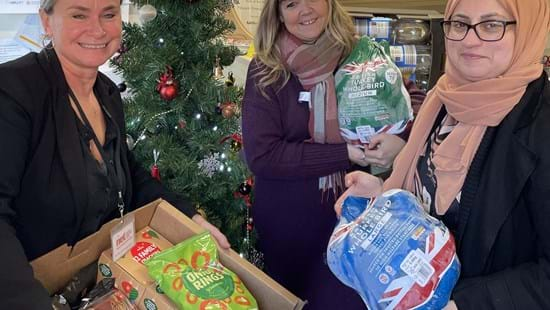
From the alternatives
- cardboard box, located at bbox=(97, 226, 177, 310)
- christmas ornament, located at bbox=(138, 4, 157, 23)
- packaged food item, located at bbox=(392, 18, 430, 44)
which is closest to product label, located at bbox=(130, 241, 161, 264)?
cardboard box, located at bbox=(97, 226, 177, 310)

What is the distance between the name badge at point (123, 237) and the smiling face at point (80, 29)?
0.48 meters

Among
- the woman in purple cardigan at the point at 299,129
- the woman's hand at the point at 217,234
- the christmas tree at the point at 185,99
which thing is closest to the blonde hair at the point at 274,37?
the woman in purple cardigan at the point at 299,129

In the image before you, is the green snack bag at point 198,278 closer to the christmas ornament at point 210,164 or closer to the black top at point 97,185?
the black top at point 97,185

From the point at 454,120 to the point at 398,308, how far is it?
1.71 feet

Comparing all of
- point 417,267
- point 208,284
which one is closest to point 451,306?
point 417,267

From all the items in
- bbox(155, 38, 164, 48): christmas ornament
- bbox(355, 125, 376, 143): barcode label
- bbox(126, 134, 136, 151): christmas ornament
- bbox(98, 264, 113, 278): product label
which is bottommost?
bbox(98, 264, 113, 278): product label

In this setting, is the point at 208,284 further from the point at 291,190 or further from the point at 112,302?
the point at 291,190

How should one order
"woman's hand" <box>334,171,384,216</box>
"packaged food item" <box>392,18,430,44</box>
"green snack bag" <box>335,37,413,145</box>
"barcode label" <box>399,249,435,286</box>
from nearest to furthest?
"barcode label" <box>399,249,435,286</box> → "woman's hand" <box>334,171,384,216</box> → "green snack bag" <box>335,37,413,145</box> → "packaged food item" <box>392,18,430,44</box>

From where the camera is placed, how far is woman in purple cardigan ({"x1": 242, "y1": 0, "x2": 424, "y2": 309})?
5.26ft

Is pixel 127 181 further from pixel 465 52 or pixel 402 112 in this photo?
pixel 465 52

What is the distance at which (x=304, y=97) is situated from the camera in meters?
1.65

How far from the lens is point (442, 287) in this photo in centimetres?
97

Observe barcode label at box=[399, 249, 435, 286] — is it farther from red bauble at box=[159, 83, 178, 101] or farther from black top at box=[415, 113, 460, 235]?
red bauble at box=[159, 83, 178, 101]

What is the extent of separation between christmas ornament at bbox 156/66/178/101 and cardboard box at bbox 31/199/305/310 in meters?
0.68
